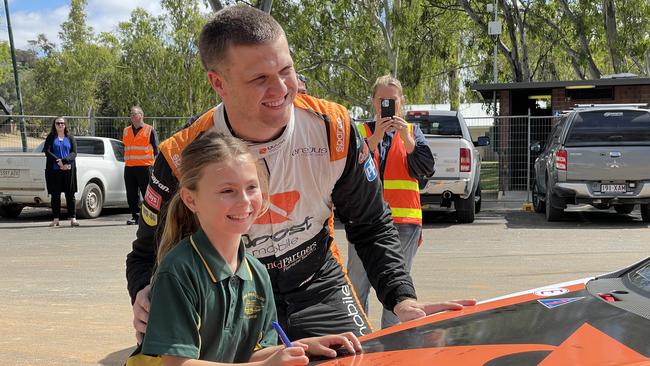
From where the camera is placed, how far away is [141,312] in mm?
2324

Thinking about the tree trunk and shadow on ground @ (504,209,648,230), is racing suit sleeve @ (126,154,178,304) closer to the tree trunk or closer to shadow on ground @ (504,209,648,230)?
shadow on ground @ (504,209,648,230)

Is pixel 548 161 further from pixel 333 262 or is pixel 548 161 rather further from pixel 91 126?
pixel 333 262

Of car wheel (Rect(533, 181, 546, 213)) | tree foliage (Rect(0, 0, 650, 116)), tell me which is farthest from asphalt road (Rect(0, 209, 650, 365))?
tree foliage (Rect(0, 0, 650, 116))

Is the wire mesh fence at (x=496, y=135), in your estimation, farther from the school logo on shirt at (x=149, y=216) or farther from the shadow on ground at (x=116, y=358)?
the school logo on shirt at (x=149, y=216)

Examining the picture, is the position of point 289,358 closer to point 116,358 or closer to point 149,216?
point 149,216

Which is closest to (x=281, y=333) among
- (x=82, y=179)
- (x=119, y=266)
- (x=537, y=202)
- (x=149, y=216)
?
(x=149, y=216)

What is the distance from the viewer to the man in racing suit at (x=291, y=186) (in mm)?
2541

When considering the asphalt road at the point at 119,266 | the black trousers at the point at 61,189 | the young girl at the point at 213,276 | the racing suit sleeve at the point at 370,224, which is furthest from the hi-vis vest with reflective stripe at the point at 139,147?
the young girl at the point at 213,276

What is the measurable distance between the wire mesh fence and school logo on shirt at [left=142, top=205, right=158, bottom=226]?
14.9m

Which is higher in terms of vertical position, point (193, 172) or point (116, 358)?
point (193, 172)

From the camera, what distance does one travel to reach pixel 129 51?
48.6 m

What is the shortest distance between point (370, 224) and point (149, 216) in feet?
2.68

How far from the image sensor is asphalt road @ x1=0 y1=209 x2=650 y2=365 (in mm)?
5891

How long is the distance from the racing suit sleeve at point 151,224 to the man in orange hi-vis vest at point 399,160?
242cm
